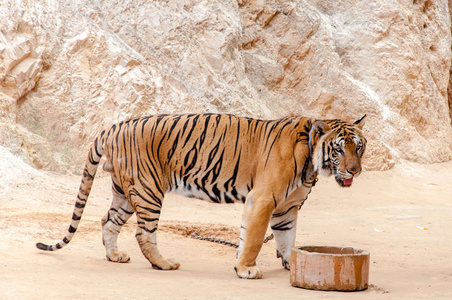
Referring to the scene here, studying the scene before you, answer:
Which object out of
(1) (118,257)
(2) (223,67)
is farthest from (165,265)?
(2) (223,67)

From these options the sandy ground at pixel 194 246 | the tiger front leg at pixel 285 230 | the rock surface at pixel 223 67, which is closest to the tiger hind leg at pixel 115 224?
the sandy ground at pixel 194 246

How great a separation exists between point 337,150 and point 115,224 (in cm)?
232

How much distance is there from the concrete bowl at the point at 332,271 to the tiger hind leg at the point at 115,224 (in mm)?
1924

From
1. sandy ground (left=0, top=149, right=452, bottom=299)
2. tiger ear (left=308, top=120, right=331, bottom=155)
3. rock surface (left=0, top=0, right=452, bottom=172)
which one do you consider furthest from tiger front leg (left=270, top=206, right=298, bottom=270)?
rock surface (left=0, top=0, right=452, bottom=172)

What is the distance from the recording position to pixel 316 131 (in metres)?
5.01

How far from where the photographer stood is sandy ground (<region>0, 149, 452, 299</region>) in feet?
13.2

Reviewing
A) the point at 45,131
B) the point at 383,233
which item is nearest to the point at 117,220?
the point at 383,233

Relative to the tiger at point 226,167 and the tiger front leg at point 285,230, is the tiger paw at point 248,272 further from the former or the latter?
the tiger front leg at point 285,230

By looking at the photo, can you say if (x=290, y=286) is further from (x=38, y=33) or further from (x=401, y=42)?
(x=401, y=42)

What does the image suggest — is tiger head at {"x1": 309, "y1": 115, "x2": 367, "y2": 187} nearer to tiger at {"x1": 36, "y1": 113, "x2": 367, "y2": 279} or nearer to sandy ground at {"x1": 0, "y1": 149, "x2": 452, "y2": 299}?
tiger at {"x1": 36, "y1": 113, "x2": 367, "y2": 279}

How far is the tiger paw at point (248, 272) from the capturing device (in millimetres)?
4711

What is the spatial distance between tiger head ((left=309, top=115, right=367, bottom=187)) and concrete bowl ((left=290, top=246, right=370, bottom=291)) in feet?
2.76

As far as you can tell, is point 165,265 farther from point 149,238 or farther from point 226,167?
point 226,167

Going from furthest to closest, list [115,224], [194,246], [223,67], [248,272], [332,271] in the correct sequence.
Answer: [223,67]
[194,246]
[115,224]
[248,272]
[332,271]
